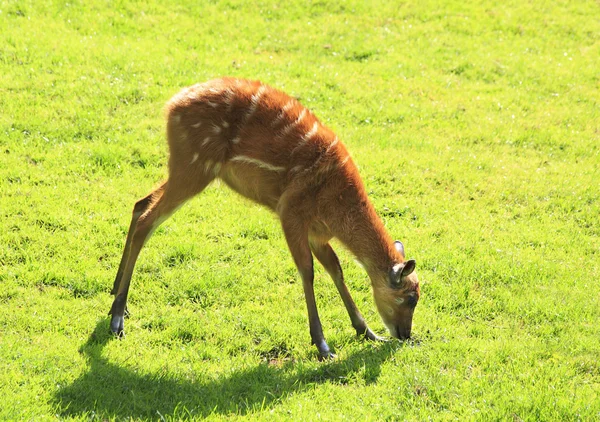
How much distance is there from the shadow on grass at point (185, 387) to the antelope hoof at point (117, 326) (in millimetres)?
68

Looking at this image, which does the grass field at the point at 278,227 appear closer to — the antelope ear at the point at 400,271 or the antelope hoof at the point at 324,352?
the antelope hoof at the point at 324,352

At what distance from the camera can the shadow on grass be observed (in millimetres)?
5762

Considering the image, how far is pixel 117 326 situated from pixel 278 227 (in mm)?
2546

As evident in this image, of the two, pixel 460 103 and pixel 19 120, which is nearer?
pixel 19 120

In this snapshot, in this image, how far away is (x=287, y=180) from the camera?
7.07 meters

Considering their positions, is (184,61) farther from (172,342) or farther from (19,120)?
(172,342)

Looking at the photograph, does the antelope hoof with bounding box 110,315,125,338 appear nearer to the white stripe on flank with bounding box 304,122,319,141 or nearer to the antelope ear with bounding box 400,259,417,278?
the white stripe on flank with bounding box 304,122,319,141

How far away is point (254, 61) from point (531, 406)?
7.89 m

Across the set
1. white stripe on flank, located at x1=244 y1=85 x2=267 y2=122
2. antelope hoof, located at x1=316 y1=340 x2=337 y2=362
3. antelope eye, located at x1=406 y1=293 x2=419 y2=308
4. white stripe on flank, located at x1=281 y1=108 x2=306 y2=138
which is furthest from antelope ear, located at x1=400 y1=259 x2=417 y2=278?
white stripe on flank, located at x1=244 y1=85 x2=267 y2=122

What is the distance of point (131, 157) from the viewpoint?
31.8 feet

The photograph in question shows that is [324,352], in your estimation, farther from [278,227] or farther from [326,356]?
[278,227]

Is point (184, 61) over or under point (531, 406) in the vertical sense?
over

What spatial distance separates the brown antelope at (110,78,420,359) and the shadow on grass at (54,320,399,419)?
0.40 meters

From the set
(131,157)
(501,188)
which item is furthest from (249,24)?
(501,188)
